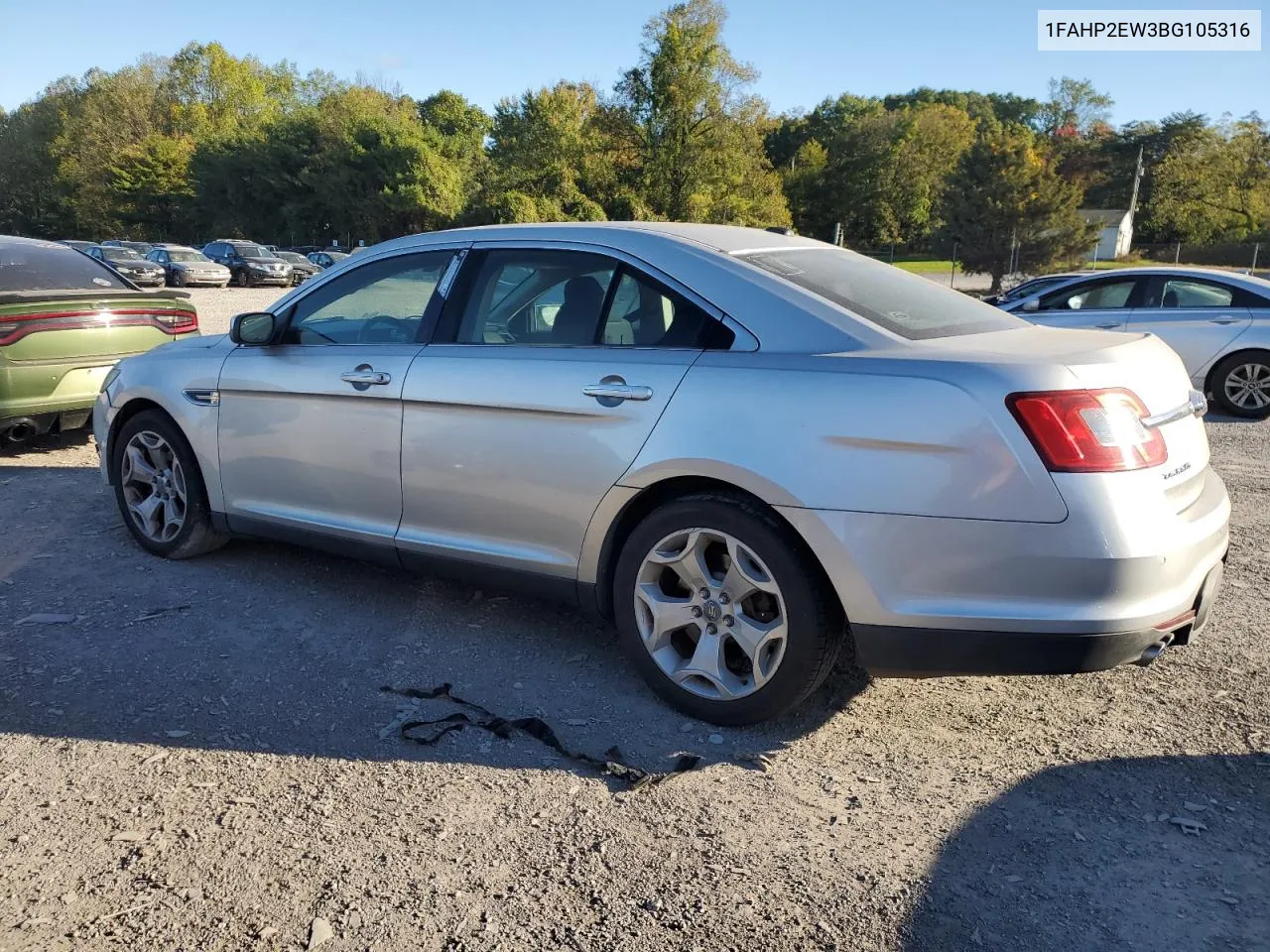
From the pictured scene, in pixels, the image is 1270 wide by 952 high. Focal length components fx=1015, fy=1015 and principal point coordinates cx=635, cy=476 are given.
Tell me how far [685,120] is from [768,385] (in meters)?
53.4

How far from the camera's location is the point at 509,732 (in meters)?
3.30

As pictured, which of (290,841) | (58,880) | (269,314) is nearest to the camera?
(58,880)

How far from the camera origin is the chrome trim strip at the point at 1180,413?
2906mm

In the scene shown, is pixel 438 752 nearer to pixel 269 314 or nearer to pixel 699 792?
pixel 699 792

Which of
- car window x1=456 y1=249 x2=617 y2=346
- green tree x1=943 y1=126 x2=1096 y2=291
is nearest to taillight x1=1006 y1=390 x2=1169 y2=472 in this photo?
car window x1=456 y1=249 x2=617 y2=346

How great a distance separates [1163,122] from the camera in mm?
74750

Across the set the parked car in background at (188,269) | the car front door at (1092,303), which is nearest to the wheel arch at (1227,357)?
the car front door at (1092,303)

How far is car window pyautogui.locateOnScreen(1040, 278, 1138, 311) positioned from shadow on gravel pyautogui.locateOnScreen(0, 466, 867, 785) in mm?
8081

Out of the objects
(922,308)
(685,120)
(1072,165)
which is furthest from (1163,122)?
(922,308)

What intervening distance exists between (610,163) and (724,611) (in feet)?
179

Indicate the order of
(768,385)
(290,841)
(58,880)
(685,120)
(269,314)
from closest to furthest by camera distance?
(58,880), (290,841), (768,385), (269,314), (685,120)

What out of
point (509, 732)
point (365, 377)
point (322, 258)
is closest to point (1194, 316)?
point (365, 377)

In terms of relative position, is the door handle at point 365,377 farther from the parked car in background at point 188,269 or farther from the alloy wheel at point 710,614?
the parked car in background at point 188,269

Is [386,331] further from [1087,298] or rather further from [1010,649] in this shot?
[1087,298]
